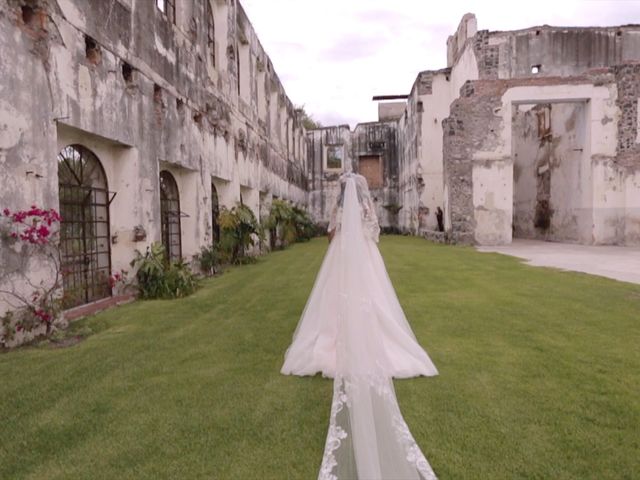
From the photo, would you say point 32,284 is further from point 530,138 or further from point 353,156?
point 353,156

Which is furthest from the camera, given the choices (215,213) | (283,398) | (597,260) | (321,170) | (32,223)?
(321,170)

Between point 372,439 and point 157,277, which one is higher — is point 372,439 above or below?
below

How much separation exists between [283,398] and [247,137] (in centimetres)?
1167

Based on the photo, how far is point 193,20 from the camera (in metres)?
9.51

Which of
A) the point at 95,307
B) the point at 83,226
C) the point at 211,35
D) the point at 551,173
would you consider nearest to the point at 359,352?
the point at 95,307

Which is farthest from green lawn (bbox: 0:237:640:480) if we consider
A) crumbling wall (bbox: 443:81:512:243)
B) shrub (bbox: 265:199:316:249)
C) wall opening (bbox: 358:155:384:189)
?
wall opening (bbox: 358:155:384:189)

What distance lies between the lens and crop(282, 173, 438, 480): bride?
2.23m

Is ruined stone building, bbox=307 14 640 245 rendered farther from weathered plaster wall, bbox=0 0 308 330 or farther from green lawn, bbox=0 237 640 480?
green lawn, bbox=0 237 640 480

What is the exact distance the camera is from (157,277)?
733 centimetres

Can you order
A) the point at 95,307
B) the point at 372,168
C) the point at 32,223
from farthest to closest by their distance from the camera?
the point at 372,168 → the point at 95,307 → the point at 32,223

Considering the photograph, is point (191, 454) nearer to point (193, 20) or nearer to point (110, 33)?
point (110, 33)

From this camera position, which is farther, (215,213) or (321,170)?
(321,170)

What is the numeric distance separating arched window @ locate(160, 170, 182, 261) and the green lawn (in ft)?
11.0

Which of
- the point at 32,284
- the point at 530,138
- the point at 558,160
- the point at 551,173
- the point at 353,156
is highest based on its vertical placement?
the point at 353,156
